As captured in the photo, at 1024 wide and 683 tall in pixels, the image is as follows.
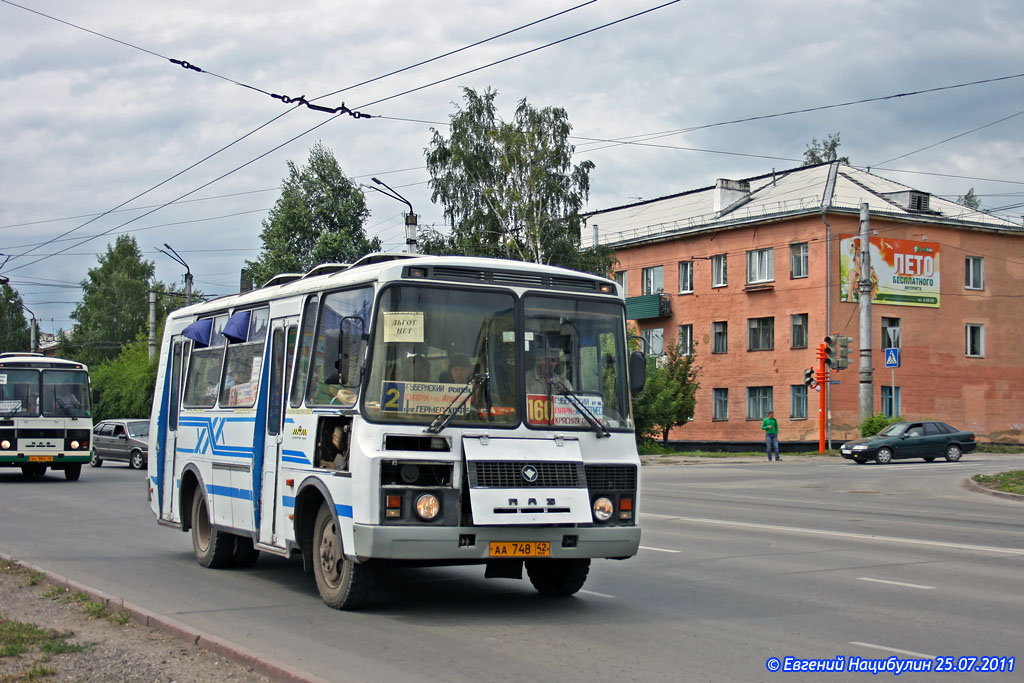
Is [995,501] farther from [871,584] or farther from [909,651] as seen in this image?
[909,651]

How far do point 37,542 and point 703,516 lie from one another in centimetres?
968

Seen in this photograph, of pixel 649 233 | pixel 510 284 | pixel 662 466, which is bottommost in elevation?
pixel 662 466

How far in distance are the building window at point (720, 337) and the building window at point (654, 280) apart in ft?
14.0

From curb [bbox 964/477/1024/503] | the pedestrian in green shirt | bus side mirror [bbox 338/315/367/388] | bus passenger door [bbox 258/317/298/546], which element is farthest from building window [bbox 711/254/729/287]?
bus side mirror [bbox 338/315/367/388]

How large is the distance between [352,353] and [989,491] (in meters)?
19.8

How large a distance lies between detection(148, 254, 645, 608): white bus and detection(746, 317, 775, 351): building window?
44369 millimetres

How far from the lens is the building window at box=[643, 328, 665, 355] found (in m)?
59.2

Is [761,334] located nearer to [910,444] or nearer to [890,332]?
[890,332]

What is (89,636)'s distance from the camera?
25.3 feet

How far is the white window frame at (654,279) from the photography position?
58.9m

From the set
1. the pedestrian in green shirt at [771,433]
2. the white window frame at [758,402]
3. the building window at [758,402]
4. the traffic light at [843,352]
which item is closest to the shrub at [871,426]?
the traffic light at [843,352]

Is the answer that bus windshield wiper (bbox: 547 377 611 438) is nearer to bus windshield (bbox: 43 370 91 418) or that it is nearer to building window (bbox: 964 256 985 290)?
bus windshield (bbox: 43 370 91 418)

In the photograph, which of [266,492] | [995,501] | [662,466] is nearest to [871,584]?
[266,492]

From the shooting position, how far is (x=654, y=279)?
195 feet
